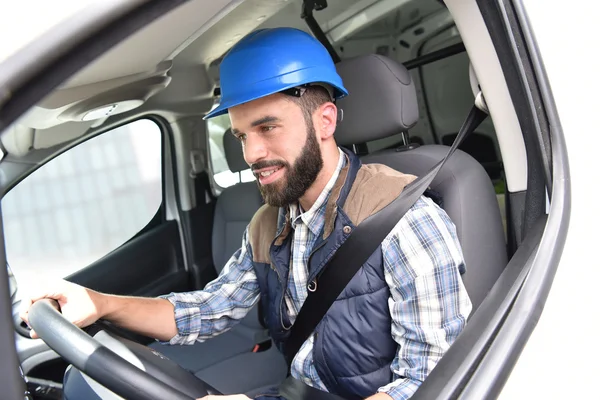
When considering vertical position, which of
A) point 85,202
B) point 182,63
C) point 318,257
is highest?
point 182,63

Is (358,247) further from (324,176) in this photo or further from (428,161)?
(428,161)

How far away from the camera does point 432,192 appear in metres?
A: 1.31

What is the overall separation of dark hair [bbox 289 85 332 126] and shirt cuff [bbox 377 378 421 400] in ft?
2.17

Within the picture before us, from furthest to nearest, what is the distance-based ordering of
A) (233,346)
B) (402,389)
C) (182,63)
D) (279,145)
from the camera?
(233,346)
(182,63)
(279,145)
(402,389)

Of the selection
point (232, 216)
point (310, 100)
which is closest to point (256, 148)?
point (310, 100)

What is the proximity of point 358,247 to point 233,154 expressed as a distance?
1.57 m

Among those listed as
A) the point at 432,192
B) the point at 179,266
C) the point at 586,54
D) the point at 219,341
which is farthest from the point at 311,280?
the point at 179,266

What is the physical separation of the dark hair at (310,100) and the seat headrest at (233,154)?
1268 millimetres

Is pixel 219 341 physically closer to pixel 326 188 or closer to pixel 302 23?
pixel 326 188

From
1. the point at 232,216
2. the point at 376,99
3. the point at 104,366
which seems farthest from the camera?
the point at 232,216

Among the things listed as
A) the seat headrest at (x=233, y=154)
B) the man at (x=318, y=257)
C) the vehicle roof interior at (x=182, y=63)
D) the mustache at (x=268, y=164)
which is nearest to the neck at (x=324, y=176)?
the man at (x=318, y=257)

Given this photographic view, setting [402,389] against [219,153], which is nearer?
[402,389]

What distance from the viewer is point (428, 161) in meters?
1.39

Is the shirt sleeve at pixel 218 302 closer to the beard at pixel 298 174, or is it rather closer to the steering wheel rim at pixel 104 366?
the beard at pixel 298 174
